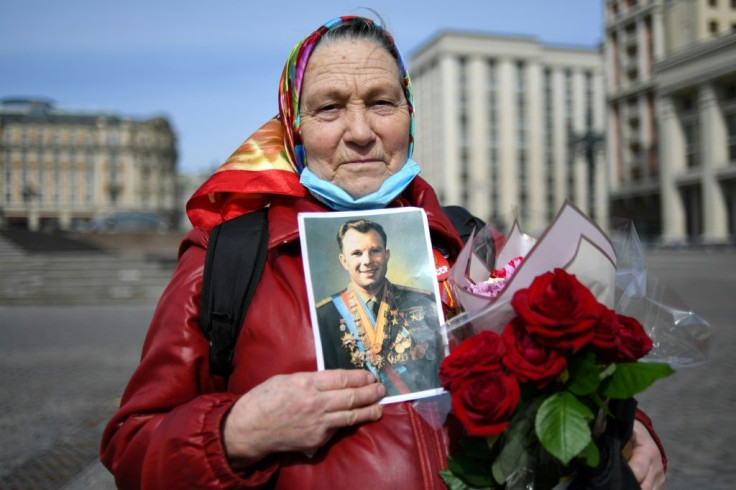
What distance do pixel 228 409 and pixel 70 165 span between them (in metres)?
98.4

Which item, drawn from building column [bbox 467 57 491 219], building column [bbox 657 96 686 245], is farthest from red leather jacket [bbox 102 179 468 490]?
building column [bbox 467 57 491 219]

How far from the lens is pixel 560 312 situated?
1067mm

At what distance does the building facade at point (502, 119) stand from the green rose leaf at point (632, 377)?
7239 centimetres

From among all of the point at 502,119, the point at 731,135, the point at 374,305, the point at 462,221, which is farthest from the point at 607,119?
the point at 374,305

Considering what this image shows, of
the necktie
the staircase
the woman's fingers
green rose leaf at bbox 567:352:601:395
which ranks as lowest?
the staircase

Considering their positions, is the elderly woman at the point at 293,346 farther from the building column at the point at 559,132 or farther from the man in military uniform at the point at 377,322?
the building column at the point at 559,132

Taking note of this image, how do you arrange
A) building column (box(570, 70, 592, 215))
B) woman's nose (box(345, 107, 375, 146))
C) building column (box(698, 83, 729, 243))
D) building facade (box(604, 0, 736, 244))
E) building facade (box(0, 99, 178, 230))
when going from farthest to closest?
building facade (box(0, 99, 178, 230))
building column (box(570, 70, 592, 215))
building facade (box(604, 0, 736, 244))
building column (box(698, 83, 729, 243))
woman's nose (box(345, 107, 375, 146))

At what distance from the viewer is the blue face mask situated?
5.18ft

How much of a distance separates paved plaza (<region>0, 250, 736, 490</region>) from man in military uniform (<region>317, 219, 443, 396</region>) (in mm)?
575

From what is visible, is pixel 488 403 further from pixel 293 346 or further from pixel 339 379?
pixel 293 346

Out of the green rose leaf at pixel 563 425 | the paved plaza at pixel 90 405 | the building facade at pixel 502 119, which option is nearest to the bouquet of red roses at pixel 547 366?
the green rose leaf at pixel 563 425

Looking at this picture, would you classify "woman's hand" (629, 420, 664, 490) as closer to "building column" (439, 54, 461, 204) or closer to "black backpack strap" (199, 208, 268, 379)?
"black backpack strap" (199, 208, 268, 379)

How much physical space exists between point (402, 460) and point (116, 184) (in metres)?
97.8

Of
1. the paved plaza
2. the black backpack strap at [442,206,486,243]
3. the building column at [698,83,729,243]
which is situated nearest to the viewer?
the black backpack strap at [442,206,486,243]
